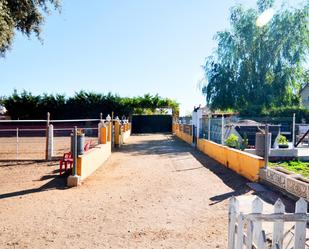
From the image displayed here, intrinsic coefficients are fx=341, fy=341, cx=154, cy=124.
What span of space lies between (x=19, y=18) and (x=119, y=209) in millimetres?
8045

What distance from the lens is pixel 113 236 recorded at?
4.44m

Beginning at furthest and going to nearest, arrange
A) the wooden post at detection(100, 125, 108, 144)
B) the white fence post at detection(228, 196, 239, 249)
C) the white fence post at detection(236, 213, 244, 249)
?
the wooden post at detection(100, 125, 108, 144)
the white fence post at detection(228, 196, 239, 249)
the white fence post at detection(236, 213, 244, 249)

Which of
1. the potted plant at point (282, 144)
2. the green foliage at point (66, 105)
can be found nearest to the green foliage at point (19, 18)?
the potted plant at point (282, 144)

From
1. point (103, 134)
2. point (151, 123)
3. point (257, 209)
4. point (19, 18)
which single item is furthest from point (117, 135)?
point (151, 123)

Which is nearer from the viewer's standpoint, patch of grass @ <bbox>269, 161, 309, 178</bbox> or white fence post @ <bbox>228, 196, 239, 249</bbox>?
white fence post @ <bbox>228, 196, 239, 249</bbox>

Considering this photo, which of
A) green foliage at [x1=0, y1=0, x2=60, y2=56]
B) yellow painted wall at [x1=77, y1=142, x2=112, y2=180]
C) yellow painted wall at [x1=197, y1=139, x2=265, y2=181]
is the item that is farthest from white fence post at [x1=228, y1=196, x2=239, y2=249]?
green foliage at [x1=0, y1=0, x2=60, y2=56]

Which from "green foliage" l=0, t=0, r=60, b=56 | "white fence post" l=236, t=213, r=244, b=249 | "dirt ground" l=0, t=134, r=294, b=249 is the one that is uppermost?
"green foliage" l=0, t=0, r=60, b=56

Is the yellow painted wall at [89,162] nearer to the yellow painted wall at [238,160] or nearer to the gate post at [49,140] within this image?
the gate post at [49,140]

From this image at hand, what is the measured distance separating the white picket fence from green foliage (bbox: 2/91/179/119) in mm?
31980

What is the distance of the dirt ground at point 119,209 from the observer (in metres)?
4.32

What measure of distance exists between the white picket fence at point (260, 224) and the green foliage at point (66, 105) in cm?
3198

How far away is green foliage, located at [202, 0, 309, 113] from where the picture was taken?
1005 inches

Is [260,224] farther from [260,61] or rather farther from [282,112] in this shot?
[260,61]

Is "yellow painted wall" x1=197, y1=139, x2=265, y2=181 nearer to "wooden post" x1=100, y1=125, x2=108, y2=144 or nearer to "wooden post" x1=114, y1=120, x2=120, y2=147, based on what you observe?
"wooden post" x1=100, y1=125, x2=108, y2=144
